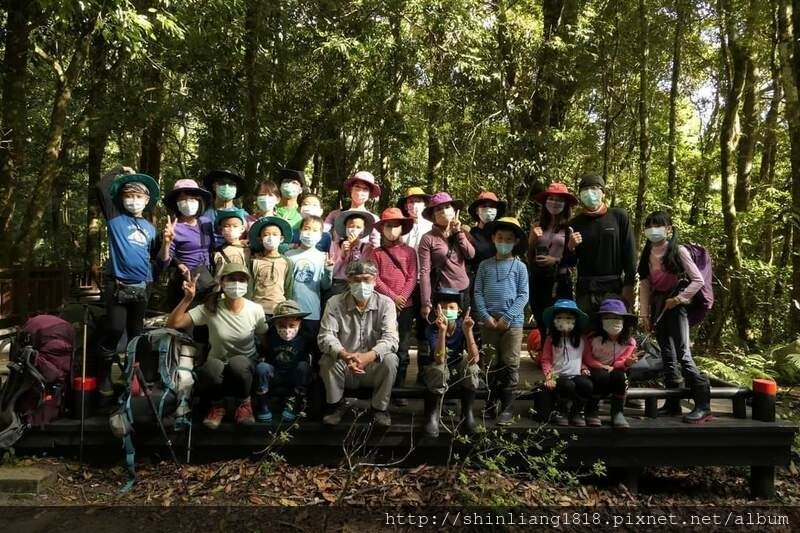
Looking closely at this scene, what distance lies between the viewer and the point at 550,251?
18.1 ft

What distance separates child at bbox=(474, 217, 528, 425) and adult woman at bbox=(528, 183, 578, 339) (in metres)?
0.43

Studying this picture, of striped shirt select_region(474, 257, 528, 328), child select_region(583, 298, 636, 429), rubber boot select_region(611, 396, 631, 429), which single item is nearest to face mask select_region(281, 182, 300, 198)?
striped shirt select_region(474, 257, 528, 328)

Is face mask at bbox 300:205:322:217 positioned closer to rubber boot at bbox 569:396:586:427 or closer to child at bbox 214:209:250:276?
child at bbox 214:209:250:276

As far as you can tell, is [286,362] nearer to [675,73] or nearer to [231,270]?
[231,270]

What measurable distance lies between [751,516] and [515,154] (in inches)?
250

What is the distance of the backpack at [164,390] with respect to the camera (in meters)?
4.41

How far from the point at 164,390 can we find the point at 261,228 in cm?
165

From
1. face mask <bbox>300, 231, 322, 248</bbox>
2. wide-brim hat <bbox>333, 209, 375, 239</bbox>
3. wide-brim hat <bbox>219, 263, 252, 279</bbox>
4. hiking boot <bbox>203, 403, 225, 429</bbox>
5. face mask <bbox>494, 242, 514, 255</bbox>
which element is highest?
wide-brim hat <bbox>333, 209, 375, 239</bbox>

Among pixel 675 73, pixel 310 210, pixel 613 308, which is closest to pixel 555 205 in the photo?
pixel 613 308

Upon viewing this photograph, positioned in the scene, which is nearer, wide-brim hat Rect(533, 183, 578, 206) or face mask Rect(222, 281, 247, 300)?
face mask Rect(222, 281, 247, 300)

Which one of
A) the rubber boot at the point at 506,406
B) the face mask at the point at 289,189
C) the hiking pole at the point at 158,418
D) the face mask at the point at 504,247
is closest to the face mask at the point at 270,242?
the face mask at the point at 289,189

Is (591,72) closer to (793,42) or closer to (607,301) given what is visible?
(793,42)

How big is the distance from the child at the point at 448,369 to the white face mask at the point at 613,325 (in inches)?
45.6

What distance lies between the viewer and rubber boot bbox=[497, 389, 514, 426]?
4691mm
